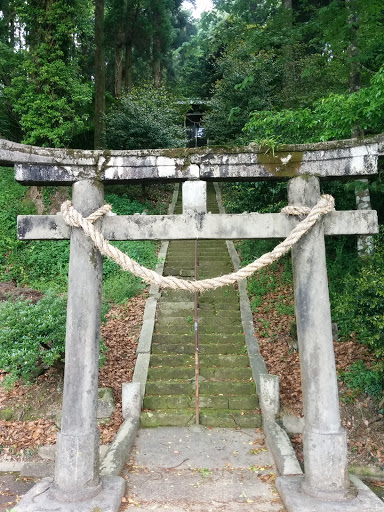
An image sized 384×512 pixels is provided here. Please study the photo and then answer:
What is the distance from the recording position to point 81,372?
4211 millimetres

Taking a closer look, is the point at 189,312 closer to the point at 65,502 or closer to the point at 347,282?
the point at 347,282

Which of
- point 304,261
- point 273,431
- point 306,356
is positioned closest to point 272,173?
point 304,261

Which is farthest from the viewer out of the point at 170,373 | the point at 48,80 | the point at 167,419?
the point at 48,80

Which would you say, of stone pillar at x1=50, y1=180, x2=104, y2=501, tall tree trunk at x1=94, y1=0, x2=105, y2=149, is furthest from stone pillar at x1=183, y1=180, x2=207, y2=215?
tall tree trunk at x1=94, y1=0, x2=105, y2=149

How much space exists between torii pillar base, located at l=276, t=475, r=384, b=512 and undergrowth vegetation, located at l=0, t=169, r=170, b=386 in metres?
4.12

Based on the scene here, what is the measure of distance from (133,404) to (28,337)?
208 cm

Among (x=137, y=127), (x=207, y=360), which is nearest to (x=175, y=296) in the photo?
(x=207, y=360)

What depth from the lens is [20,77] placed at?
1335 cm

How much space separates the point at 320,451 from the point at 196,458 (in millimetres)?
2305

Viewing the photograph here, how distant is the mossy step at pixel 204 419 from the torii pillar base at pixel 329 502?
2.34m

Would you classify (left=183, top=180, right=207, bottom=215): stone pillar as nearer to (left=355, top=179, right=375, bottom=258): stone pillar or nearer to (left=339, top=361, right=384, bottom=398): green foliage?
(left=339, top=361, right=384, bottom=398): green foliage

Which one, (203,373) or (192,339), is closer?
(203,373)

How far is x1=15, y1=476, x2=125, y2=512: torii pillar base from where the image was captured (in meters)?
3.85

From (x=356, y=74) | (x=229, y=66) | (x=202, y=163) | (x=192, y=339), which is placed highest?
(x=229, y=66)
